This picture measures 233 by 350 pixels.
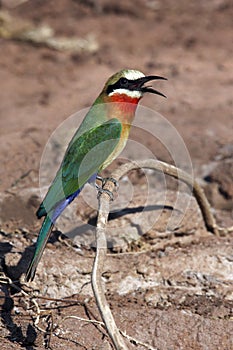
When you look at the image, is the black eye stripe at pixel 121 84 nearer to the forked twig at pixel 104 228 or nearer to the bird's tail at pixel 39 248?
the forked twig at pixel 104 228

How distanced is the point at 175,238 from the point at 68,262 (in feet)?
2.47

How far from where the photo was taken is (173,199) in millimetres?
4090

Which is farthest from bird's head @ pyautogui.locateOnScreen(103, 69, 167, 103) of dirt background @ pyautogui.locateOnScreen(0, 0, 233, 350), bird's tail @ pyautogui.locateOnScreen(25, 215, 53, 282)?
bird's tail @ pyautogui.locateOnScreen(25, 215, 53, 282)

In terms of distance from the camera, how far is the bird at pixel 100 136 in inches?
133

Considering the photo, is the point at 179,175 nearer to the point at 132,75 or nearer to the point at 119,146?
the point at 119,146

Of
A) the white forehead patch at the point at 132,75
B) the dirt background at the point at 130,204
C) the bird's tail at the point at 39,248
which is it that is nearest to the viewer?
the bird's tail at the point at 39,248

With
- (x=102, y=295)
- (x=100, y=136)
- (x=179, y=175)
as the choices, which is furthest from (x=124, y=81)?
(x=102, y=295)

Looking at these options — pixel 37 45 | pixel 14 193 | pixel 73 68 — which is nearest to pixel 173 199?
pixel 14 193

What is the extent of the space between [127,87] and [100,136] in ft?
1.07

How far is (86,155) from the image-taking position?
346 centimetres

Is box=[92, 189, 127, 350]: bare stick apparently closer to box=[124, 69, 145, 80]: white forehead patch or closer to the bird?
the bird

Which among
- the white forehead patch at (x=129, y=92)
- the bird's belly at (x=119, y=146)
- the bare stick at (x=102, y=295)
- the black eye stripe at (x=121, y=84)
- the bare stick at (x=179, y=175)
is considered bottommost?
the bare stick at (x=102, y=295)

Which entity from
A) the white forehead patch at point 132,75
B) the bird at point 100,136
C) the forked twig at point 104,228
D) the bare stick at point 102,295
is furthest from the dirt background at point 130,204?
the white forehead patch at point 132,75

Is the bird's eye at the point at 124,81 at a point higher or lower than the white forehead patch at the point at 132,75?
lower
